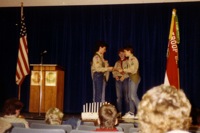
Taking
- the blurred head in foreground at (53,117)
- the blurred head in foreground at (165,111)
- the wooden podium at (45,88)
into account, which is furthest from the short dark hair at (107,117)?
the wooden podium at (45,88)

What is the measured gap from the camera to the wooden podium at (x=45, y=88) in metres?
8.57

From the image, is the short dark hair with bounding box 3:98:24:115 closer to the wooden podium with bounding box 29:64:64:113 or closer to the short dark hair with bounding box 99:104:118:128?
the short dark hair with bounding box 99:104:118:128

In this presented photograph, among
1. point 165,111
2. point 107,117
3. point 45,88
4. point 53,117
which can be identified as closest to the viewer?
point 165,111

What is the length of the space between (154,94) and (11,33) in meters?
9.92

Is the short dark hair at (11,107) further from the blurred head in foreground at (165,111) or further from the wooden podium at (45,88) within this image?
the wooden podium at (45,88)

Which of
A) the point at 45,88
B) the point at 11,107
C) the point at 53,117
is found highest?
the point at 45,88

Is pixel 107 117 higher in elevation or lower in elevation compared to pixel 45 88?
lower

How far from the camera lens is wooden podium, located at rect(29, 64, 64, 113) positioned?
8.57 meters

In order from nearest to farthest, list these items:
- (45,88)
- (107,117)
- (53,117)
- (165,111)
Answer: (165,111) → (107,117) → (53,117) → (45,88)

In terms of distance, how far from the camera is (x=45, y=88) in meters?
8.66

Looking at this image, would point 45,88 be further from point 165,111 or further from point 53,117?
point 165,111

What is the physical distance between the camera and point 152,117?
145 centimetres

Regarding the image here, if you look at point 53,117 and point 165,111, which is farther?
point 53,117

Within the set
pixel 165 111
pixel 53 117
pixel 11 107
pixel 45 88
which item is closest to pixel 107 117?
pixel 53 117
